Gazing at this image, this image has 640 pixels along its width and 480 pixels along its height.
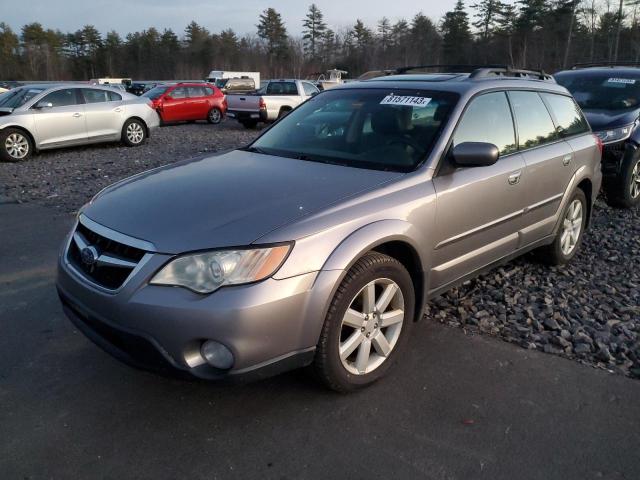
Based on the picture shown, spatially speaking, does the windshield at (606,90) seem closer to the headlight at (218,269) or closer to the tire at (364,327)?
the tire at (364,327)

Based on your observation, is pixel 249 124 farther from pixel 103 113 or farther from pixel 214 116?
pixel 103 113

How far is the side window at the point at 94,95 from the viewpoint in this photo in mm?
12141

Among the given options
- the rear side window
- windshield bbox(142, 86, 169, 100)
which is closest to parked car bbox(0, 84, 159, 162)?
windshield bbox(142, 86, 169, 100)

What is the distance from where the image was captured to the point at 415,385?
9.61ft

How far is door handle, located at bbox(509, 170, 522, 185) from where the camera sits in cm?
370

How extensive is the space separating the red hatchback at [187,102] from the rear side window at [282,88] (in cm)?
221

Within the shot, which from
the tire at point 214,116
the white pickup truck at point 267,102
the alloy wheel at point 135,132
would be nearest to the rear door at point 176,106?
the tire at point 214,116

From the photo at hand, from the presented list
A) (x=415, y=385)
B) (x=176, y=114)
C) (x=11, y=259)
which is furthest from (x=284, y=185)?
(x=176, y=114)

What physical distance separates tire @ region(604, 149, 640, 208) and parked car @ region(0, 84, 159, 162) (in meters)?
10.5

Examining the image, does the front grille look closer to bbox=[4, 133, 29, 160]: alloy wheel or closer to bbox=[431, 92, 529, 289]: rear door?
bbox=[431, 92, 529, 289]: rear door

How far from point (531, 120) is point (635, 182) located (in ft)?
12.7

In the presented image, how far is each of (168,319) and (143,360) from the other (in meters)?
0.28

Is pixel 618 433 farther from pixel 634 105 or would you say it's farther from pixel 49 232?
pixel 634 105

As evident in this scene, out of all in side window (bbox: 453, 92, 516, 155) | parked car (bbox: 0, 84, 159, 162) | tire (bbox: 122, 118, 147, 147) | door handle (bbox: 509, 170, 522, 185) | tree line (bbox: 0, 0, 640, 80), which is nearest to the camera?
side window (bbox: 453, 92, 516, 155)
